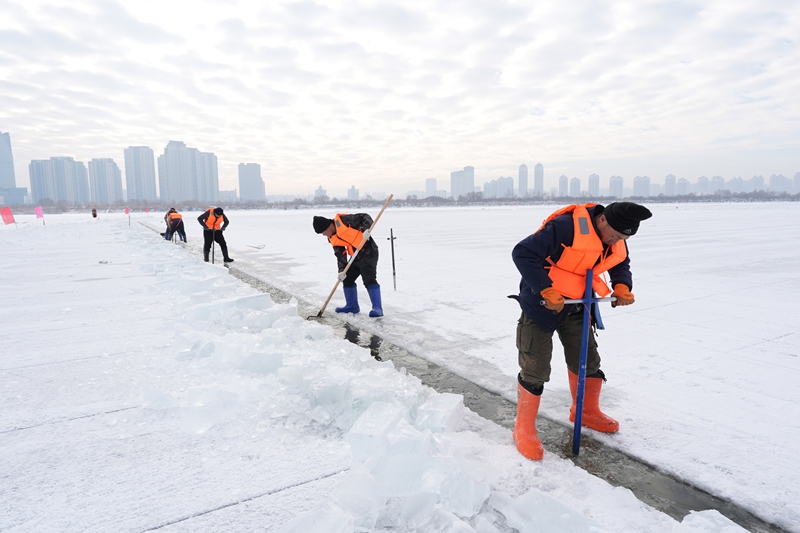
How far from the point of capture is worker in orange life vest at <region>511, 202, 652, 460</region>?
8.64 feet

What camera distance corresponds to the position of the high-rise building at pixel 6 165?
16525 cm

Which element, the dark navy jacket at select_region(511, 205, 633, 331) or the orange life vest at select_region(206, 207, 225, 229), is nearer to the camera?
the dark navy jacket at select_region(511, 205, 633, 331)

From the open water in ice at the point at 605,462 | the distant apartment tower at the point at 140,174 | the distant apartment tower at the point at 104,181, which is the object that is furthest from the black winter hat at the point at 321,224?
the distant apartment tower at the point at 140,174

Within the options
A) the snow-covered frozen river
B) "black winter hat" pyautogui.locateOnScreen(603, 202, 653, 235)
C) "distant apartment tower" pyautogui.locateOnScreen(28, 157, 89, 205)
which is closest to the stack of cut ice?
the snow-covered frozen river

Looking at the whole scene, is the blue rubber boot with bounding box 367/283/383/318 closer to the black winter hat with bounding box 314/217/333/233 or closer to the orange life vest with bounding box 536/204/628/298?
the black winter hat with bounding box 314/217/333/233

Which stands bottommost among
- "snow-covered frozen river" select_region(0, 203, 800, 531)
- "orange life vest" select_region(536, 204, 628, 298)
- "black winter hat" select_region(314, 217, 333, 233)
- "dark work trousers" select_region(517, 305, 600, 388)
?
"snow-covered frozen river" select_region(0, 203, 800, 531)

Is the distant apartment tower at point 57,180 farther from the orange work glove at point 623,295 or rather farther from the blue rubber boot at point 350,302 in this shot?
the orange work glove at point 623,295

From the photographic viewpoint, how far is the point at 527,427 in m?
2.84

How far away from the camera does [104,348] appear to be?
466cm

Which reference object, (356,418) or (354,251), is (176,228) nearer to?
(354,251)

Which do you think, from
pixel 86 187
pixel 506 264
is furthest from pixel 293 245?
pixel 86 187

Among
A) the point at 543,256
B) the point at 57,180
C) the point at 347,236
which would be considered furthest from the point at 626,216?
the point at 57,180

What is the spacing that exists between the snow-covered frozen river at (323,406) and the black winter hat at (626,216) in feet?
4.57

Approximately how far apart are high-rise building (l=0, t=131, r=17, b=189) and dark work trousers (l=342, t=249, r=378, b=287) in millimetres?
212964
